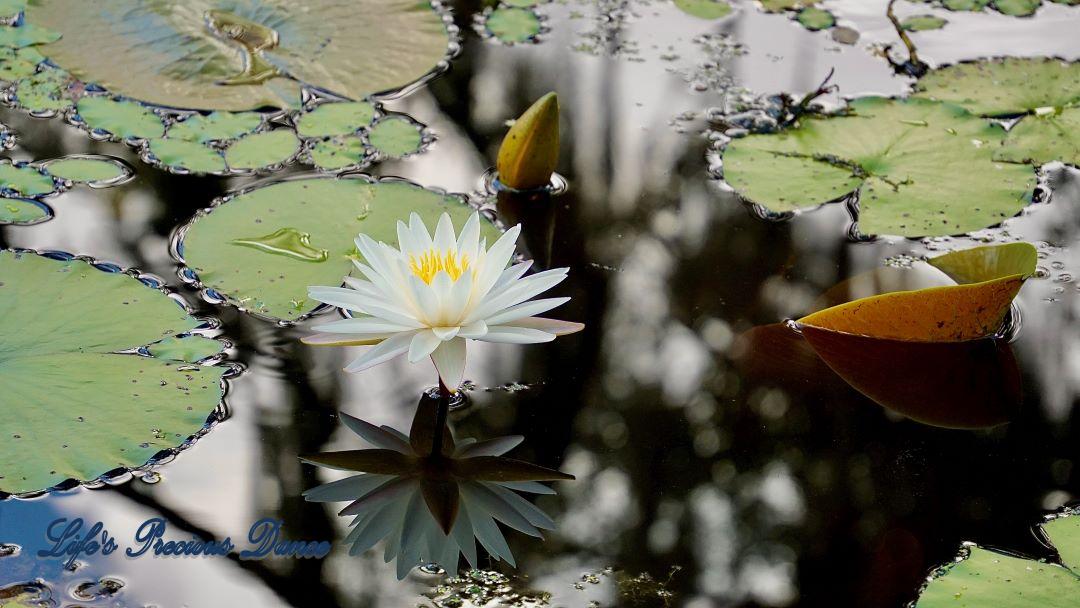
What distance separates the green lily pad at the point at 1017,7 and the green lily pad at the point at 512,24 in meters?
1.54

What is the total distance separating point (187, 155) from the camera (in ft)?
8.44

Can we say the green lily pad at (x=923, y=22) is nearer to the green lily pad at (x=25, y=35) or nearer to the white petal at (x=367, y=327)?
the white petal at (x=367, y=327)

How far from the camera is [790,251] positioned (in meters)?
2.43

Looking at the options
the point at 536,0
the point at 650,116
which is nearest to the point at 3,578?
the point at 650,116

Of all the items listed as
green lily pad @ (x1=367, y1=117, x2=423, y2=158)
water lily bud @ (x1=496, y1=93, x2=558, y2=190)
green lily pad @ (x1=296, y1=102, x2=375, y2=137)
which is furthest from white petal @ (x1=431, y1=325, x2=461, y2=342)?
green lily pad @ (x1=296, y1=102, x2=375, y2=137)

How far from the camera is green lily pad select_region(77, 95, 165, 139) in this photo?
2.67 m

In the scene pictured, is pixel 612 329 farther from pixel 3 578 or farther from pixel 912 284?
pixel 3 578

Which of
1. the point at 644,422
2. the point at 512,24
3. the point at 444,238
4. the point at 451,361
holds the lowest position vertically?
the point at 644,422

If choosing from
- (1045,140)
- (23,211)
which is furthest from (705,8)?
(23,211)

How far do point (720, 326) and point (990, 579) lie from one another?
730 mm

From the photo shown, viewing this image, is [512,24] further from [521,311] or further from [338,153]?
[521,311]

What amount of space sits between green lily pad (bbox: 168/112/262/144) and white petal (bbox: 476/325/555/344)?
118cm

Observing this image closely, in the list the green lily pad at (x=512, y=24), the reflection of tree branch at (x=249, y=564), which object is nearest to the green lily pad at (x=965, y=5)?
the green lily pad at (x=512, y=24)

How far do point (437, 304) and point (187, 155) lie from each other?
3.67ft
